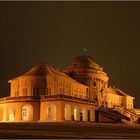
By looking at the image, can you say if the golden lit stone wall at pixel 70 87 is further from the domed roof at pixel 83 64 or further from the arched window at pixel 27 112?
the arched window at pixel 27 112

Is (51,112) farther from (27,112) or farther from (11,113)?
(11,113)

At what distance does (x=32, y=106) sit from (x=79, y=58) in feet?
85.8

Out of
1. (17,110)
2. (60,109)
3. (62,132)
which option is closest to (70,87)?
(17,110)

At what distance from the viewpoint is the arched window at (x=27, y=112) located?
54.9 metres

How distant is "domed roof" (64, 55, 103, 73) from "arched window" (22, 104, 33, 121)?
76.1 feet

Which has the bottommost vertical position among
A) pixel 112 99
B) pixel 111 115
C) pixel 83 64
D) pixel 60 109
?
pixel 111 115

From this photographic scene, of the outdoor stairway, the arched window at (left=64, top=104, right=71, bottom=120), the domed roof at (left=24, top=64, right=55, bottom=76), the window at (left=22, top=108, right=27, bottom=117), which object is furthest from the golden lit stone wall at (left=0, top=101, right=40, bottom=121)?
the outdoor stairway

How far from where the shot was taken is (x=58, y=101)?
5359 cm

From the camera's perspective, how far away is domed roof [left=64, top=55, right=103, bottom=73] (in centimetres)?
7650

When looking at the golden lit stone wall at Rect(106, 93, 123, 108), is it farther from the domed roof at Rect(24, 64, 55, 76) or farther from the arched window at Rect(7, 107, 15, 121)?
the arched window at Rect(7, 107, 15, 121)

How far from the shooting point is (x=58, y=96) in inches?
2116

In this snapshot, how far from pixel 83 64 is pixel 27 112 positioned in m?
24.5

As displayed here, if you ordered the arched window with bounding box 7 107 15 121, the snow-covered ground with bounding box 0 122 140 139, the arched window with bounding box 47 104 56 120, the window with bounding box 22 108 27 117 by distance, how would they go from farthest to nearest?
the arched window with bounding box 7 107 15 121 → the window with bounding box 22 108 27 117 → the arched window with bounding box 47 104 56 120 → the snow-covered ground with bounding box 0 122 140 139

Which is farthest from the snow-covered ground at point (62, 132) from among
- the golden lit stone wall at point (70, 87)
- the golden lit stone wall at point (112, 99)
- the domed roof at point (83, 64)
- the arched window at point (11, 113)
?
the golden lit stone wall at point (112, 99)
